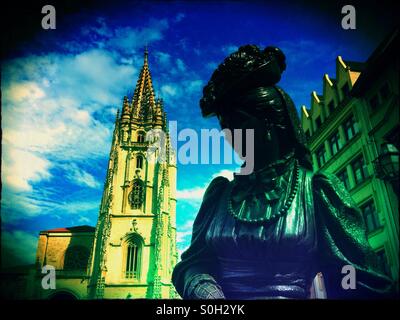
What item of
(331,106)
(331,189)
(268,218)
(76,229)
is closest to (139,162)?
(76,229)

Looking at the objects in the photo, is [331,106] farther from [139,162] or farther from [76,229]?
[76,229]

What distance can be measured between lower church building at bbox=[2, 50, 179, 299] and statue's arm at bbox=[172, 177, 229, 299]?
30203mm

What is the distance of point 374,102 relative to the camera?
11203 millimetres

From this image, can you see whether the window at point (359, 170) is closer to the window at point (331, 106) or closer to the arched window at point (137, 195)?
the window at point (331, 106)

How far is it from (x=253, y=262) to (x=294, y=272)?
1.27 ft

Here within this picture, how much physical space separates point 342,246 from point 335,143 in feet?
36.7

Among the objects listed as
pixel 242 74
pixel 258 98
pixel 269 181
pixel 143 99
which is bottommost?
pixel 269 181

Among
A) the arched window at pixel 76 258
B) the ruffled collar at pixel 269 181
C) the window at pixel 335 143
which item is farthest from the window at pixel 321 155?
the arched window at pixel 76 258

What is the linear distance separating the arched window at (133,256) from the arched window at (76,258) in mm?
5038

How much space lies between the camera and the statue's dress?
124 inches

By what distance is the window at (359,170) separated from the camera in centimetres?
1088

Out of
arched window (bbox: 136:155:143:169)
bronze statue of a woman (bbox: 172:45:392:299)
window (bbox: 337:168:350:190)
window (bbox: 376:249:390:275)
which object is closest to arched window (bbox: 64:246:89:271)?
arched window (bbox: 136:155:143:169)

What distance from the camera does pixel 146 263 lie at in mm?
35812

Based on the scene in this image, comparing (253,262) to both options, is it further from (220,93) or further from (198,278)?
(220,93)
